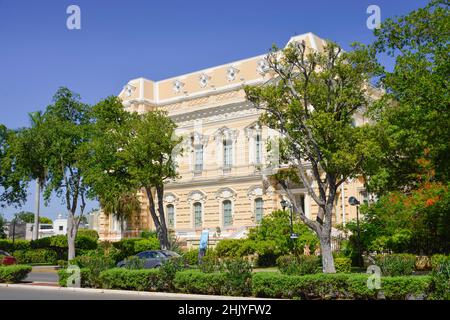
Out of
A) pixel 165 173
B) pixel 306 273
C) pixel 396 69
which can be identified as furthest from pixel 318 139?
pixel 165 173

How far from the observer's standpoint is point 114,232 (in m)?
48.0

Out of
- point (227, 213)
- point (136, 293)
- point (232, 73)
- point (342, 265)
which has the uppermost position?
point (232, 73)

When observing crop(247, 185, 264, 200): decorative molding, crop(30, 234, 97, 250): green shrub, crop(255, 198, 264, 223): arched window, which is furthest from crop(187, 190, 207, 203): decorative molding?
crop(30, 234, 97, 250): green shrub

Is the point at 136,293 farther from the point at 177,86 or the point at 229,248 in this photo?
the point at 177,86

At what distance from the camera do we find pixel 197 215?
43812 mm

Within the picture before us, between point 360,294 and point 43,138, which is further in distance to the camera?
point 43,138

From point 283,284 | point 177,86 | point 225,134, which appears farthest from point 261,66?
point 283,284

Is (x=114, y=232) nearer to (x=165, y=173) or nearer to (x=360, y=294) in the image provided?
(x=165, y=173)

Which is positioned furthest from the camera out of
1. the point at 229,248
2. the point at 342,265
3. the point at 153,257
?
the point at 229,248

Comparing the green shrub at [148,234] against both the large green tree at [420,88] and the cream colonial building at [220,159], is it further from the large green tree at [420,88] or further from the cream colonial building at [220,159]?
the large green tree at [420,88]

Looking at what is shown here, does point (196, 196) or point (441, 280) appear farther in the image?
point (196, 196)

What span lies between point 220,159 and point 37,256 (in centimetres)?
1597

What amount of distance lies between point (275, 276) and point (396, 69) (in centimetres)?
952

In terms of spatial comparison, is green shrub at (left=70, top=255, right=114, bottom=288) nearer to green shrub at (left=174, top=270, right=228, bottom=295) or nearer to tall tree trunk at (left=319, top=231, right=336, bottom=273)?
green shrub at (left=174, top=270, right=228, bottom=295)
